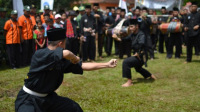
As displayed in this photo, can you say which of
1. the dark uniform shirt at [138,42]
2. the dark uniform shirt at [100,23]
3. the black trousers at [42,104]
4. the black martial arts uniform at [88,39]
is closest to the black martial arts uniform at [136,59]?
the dark uniform shirt at [138,42]

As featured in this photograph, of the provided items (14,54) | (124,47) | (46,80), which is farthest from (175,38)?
(46,80)

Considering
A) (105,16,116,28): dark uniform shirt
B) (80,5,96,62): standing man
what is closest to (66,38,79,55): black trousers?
(80,5,96,62): standing man

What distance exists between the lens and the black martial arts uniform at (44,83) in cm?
329

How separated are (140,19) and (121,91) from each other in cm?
530

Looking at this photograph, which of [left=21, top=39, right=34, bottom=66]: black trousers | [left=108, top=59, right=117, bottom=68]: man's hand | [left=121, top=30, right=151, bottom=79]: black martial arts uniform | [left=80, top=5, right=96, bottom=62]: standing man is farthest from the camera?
[left=80, top=5, right=96, bottom=62]: standing man

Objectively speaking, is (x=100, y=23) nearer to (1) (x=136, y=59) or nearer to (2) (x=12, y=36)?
(2) (x=12, y=36)

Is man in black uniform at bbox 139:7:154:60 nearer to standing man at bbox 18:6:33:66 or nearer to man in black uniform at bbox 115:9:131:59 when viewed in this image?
man in black uniform at bbox 115:9:131:59

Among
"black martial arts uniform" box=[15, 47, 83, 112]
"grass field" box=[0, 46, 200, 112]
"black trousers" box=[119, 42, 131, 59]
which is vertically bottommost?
"grass field" box=[0, 46, 200, 112]

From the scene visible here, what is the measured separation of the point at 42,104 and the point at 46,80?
13.5 inches

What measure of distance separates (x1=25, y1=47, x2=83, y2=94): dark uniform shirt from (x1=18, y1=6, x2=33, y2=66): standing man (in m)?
6.40

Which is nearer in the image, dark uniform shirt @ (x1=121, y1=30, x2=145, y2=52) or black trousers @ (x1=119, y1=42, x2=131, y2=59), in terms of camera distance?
dark uniform shirt @ (x1=121, y1=30, x2=145, y2=52)

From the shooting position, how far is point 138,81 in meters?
7.50

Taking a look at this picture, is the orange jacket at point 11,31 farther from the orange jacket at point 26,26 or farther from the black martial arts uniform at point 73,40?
the black martial arts uniform at point 73,40

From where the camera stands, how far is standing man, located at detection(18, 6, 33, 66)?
9523 mm
